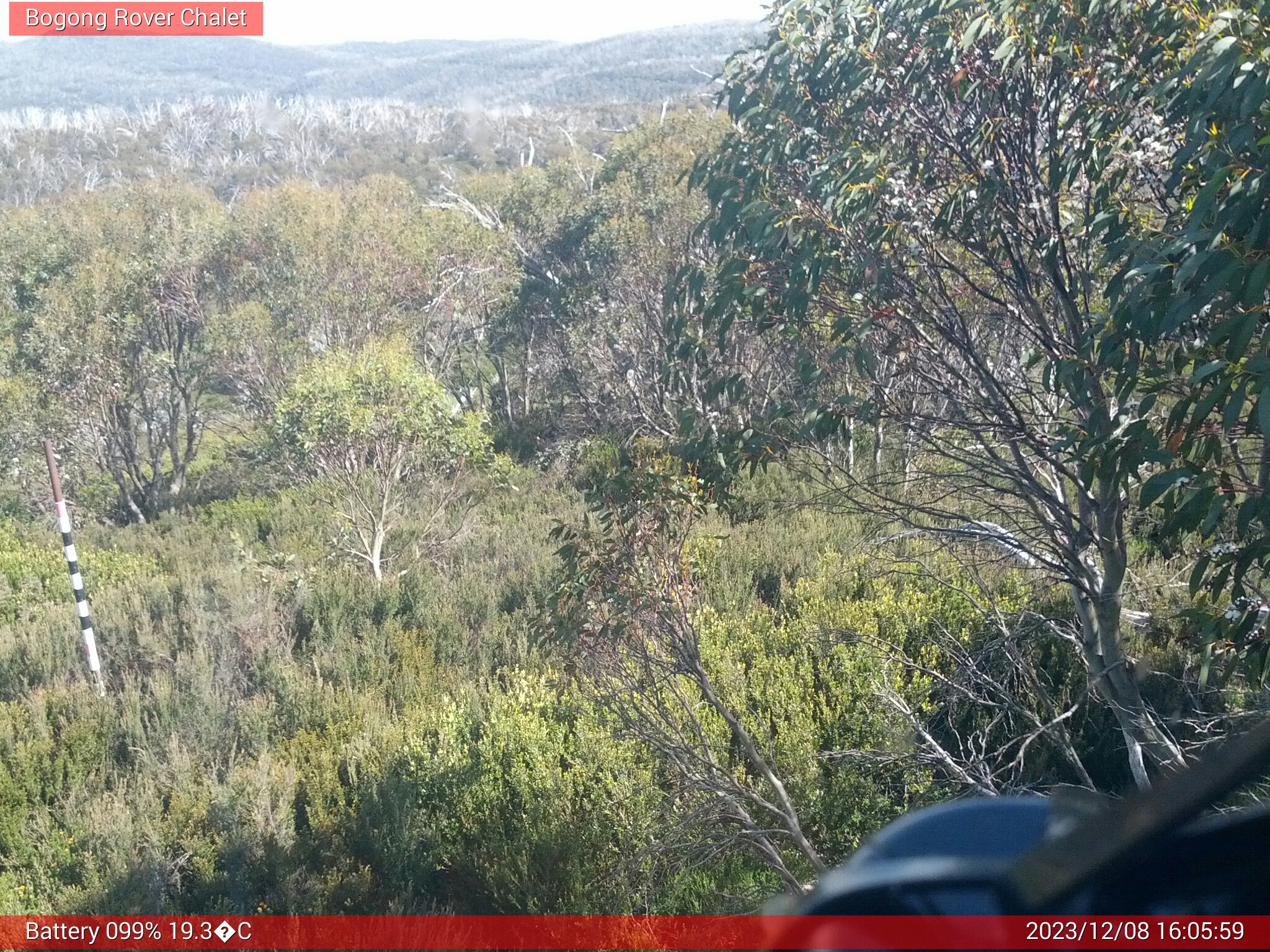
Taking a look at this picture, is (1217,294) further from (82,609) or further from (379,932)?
(82,609)

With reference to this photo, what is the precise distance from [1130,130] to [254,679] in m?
7.56

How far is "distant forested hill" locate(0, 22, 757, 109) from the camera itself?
228ft

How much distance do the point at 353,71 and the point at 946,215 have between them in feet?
319

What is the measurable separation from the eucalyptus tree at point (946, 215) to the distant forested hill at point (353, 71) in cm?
5565

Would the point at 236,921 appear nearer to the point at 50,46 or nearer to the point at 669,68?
the point at 669,68

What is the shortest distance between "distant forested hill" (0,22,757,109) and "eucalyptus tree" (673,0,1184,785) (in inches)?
2191

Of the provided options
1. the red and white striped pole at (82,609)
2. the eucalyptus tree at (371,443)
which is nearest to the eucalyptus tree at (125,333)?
the eucalyptus tree at (371,443)

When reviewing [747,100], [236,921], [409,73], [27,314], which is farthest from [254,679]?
[409,73]

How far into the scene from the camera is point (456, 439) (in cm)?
1343

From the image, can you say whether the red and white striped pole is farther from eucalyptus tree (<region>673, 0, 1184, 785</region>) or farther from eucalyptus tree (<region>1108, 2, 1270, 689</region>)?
eucalyptus tree (<region>1108, 2, 1270, 689</region>)

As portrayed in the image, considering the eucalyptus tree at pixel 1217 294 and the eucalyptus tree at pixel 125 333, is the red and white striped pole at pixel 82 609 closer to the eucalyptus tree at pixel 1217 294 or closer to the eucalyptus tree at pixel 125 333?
→ the eucalyptus tree at pixel 1217 294

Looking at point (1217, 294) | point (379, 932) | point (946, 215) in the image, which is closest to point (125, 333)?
point (379, 932)

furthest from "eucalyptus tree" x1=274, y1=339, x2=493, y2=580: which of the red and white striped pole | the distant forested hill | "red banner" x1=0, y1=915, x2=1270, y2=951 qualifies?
the distant forested hill

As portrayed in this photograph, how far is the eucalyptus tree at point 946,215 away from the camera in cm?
366
